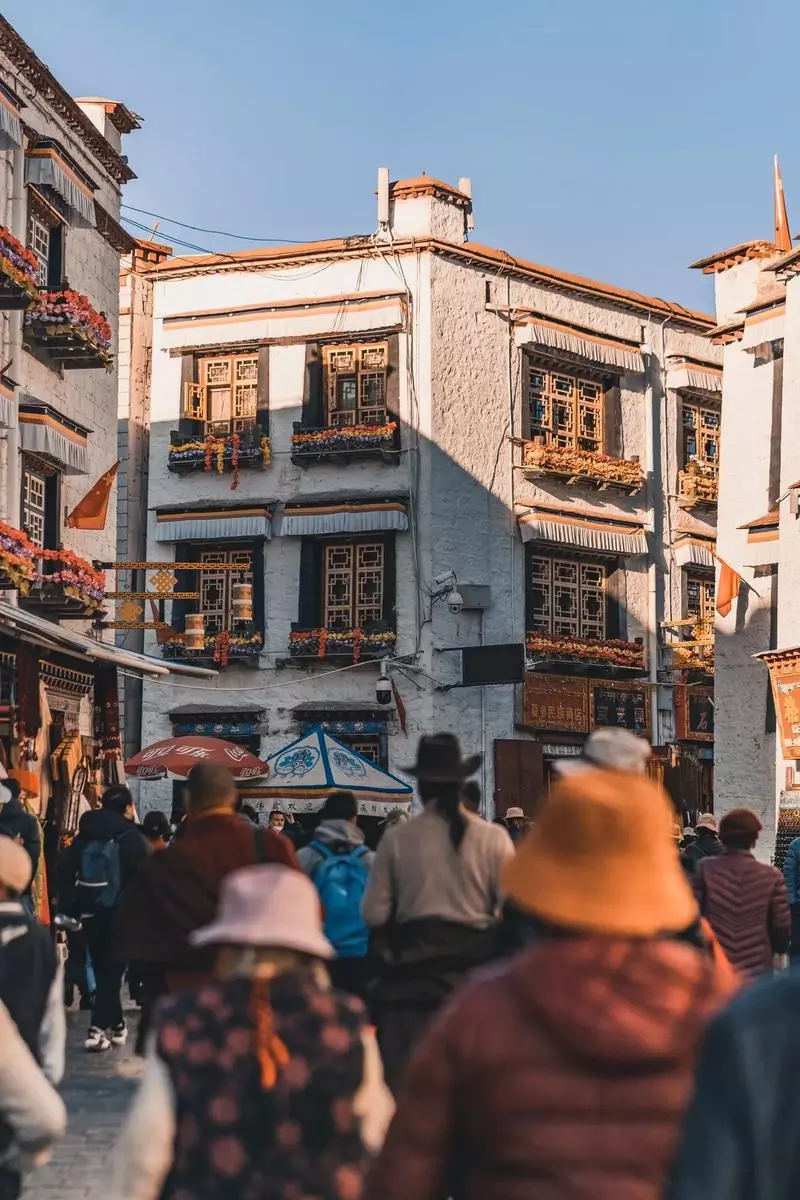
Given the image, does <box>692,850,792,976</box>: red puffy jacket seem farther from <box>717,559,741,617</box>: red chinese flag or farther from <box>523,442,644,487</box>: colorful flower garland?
<box>523,442,644,487</box>: colorful flower garland

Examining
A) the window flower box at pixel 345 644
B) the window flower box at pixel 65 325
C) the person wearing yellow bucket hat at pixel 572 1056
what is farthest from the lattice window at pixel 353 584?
the person wearing yellow bucket hat at pixel 572 1056

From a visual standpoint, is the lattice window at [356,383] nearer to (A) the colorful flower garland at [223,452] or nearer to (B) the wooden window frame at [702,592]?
(A) the colorful flower garland at [223,452]

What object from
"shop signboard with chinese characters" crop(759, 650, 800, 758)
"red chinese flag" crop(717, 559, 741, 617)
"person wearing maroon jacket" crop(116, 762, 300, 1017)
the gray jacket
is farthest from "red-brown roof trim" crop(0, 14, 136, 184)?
"person wearing maroon jacket" crop(116, 762, 300, 1017)

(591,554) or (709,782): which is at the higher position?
(591,554)

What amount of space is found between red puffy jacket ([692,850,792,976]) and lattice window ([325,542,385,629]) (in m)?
24.6

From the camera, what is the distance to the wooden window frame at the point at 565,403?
3791 cm

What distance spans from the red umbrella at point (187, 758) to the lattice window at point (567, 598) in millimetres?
9910

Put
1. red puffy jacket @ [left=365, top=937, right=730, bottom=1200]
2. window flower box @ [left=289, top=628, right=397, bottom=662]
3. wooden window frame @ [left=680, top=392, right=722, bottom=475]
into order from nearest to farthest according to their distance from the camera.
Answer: red puffy jacket @ [left=365, top=937, right=730, bottom=1200] → window flower box @ [left=289, top=628, right=397, bottom=662] → wooden window frame @ [left=680, top=392, right=722, bottom=475]

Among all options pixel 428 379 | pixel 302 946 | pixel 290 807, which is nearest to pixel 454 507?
pixel 428 379

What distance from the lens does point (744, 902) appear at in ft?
36.4

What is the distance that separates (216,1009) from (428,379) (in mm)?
32160

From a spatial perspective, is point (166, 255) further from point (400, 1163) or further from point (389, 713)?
point (400, 1163)

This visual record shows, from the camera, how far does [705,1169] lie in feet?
9.66

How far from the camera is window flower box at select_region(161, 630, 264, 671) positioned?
3588 centimetres
